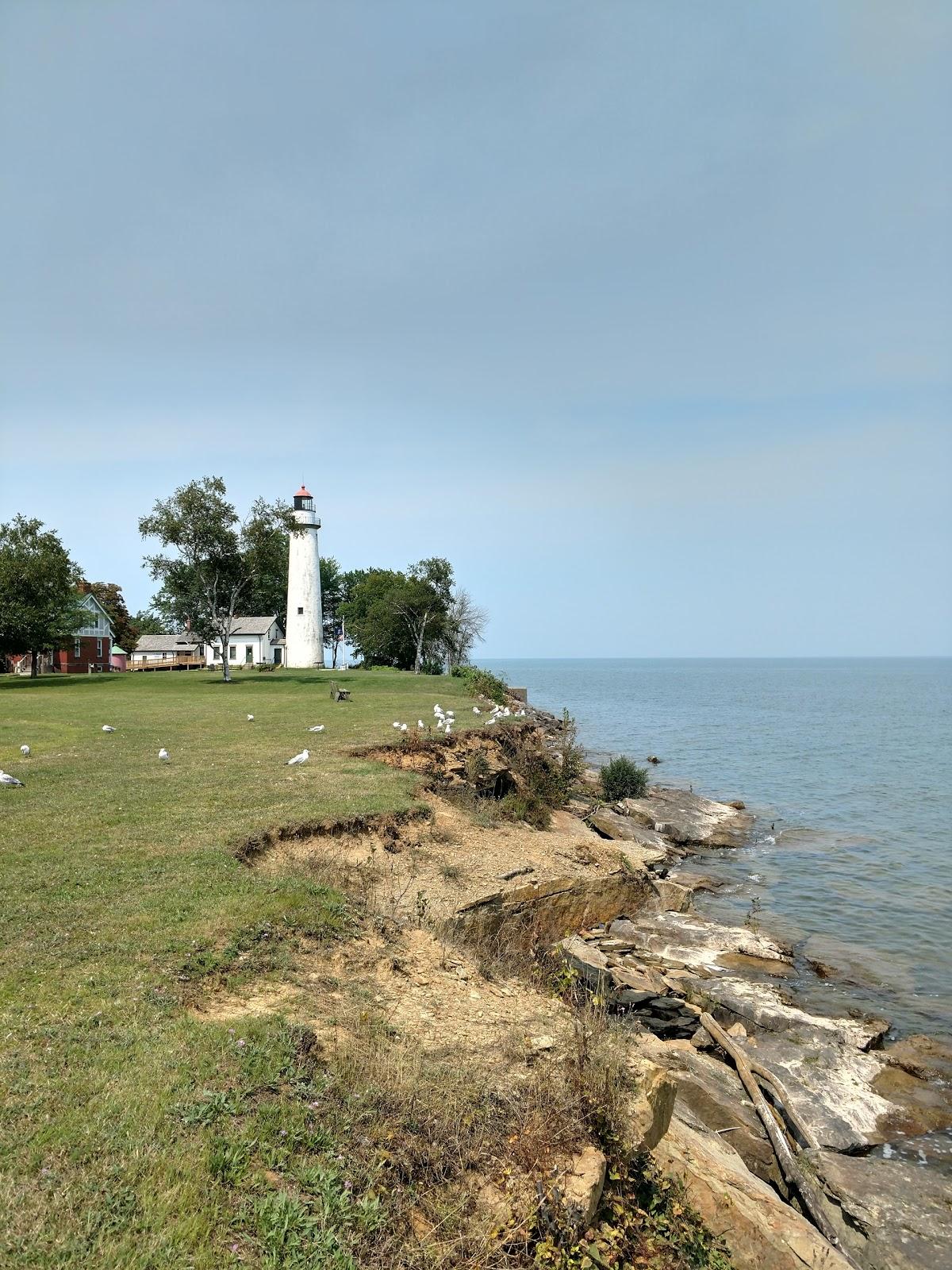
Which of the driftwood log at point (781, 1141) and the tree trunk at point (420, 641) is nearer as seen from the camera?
the driftwood log at point (781, 1141)

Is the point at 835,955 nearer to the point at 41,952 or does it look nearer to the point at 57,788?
the point at 41,952

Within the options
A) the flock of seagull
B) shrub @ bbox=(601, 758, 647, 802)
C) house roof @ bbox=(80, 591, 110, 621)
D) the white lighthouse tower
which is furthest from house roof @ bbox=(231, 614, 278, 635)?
shrub @ bbox=(601, 758, 647, 802)

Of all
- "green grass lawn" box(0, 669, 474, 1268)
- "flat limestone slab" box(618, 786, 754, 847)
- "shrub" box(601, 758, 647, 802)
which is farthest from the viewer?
"shrub" box(601, 758, 647, 802)

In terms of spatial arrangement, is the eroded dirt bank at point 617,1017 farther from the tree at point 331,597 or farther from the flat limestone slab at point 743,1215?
the tree at point 331,597

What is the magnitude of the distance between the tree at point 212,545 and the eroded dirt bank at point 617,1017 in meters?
35.8

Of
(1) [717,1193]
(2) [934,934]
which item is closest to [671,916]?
(2) [934,934]

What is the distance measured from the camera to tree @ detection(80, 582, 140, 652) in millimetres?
94562

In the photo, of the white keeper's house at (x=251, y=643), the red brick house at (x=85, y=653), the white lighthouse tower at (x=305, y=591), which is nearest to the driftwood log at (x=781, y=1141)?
the white lighthouse tower at (x=305, y=591)

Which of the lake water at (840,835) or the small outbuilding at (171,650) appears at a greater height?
the small outbuilding at (171,650)

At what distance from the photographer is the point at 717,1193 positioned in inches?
245

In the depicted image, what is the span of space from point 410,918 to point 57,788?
8.17 m

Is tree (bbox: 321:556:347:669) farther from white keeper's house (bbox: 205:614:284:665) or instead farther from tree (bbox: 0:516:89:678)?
tree (bbox: 0:516:89:678)

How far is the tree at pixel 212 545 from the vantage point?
48031 millimetres

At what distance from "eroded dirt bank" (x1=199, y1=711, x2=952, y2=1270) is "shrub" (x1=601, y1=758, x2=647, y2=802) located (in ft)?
33.4
